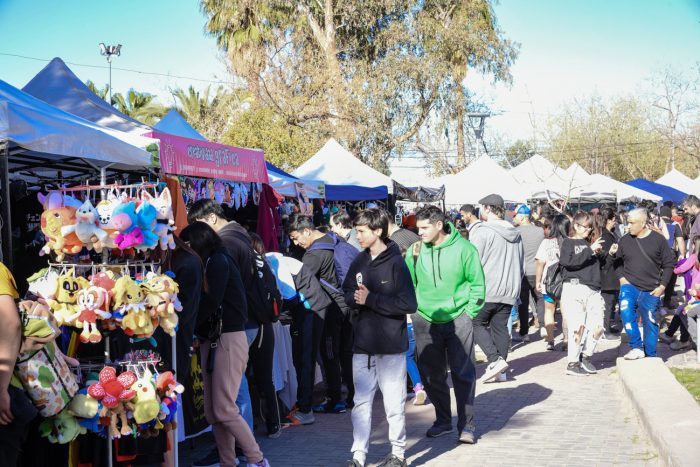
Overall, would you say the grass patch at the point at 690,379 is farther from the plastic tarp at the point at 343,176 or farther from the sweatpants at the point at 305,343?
the plastic tarp at the point at 343,176

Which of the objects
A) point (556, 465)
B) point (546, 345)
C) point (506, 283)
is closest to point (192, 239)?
point (556, 465)

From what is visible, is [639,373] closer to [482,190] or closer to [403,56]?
[482,190]

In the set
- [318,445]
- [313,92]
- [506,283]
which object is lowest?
[318,445]

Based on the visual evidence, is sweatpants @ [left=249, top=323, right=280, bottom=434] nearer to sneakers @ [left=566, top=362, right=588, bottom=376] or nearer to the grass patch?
the grass patch

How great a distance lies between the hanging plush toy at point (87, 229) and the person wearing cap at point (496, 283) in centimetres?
557

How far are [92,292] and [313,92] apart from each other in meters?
24.2

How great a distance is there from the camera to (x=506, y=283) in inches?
367

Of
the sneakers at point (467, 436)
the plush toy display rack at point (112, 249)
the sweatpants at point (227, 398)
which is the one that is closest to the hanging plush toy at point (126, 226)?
the plush toy display rack at point (112, 249)

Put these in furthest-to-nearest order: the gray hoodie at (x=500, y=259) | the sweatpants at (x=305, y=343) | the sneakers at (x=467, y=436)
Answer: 1. the gray hoodie at (x=500, y=259)
2. the sweatpants at (x=305, y=343)
3. the sneakers at (x=467, y=436)

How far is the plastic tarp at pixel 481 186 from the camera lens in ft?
71.3

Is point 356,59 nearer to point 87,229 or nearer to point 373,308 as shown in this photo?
point 373,308

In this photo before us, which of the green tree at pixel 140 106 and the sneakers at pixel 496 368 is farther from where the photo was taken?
the green tree at pixel 140 106

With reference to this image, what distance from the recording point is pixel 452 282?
6812mm

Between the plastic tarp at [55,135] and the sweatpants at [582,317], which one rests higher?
the plastic tarp at [55,135]
